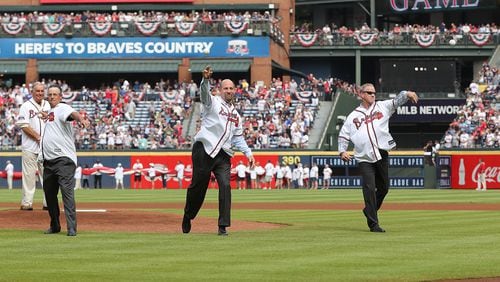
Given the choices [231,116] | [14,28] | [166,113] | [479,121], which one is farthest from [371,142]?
[14,28]

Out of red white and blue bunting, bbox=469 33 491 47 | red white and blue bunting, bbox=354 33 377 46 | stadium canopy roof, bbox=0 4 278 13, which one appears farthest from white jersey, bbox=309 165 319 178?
red white and blue bunting, bbox=469 33 491 47

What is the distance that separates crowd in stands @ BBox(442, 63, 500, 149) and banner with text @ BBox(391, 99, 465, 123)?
200cm

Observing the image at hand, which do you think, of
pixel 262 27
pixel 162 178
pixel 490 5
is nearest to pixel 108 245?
pixel 162 178

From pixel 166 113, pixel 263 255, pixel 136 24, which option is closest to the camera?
pixel 263 255

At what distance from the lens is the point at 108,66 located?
209 feet

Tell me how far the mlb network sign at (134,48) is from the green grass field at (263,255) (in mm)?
45691

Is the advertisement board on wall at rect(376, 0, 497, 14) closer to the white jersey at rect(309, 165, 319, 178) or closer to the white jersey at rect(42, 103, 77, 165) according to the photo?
the white jersey at rect(309, 165, 319, 178)

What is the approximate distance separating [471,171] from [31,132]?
33.9 m

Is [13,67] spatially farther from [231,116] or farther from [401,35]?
[231,116]

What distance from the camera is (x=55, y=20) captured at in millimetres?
63562

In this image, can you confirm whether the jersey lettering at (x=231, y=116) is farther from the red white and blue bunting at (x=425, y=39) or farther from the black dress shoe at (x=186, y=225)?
the red white and blue bunting at (x=425, y=39)

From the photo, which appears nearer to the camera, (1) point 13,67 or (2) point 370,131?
(2) point 370,131

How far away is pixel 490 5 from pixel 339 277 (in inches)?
2317

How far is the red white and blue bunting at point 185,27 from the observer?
6275 centimetres
